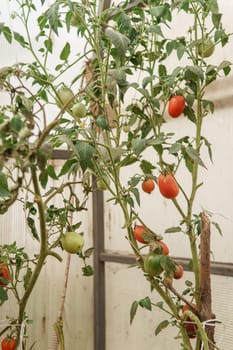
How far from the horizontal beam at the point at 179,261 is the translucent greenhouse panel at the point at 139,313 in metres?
0.04

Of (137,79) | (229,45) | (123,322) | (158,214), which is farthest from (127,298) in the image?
(229,45)

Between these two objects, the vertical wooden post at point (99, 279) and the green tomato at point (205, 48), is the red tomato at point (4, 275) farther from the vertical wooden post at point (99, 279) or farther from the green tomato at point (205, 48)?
the vertical wooden post at point (99, 279)

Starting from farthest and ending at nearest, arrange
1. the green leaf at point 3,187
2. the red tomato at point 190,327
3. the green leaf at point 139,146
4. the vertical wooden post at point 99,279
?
the vertical wooden post at point 99,279 → the red tomato at point 190,327 → the green leaf at point 139,146 → the green leaf at point 3,187

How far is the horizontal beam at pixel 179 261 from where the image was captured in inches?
62.4

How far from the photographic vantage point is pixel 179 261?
1.75m

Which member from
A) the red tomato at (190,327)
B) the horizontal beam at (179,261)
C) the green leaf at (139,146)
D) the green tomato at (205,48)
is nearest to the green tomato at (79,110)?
the green leaf at (139,146)

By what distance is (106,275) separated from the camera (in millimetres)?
2199

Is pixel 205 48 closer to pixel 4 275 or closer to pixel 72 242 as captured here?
pixel 72 242

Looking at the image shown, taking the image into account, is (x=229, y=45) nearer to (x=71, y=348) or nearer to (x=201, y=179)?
(x=201, y=179)

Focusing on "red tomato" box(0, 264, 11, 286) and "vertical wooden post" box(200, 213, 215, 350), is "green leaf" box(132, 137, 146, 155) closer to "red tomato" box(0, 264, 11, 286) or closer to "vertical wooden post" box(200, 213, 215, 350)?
"vertical wooden post" box(200, 213, 215, 350)

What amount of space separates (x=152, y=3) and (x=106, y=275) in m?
1.38

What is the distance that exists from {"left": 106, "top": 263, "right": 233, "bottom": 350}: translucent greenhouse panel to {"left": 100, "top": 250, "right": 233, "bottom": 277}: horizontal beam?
40 millimetres

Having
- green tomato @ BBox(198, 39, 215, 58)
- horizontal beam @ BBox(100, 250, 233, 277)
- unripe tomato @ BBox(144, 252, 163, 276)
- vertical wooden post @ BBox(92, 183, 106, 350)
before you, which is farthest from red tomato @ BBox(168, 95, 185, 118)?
vertical wooden post @ BBox(92, 183, 106, 350)

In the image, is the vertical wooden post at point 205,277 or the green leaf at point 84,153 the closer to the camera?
the green leaf at point 84,153
